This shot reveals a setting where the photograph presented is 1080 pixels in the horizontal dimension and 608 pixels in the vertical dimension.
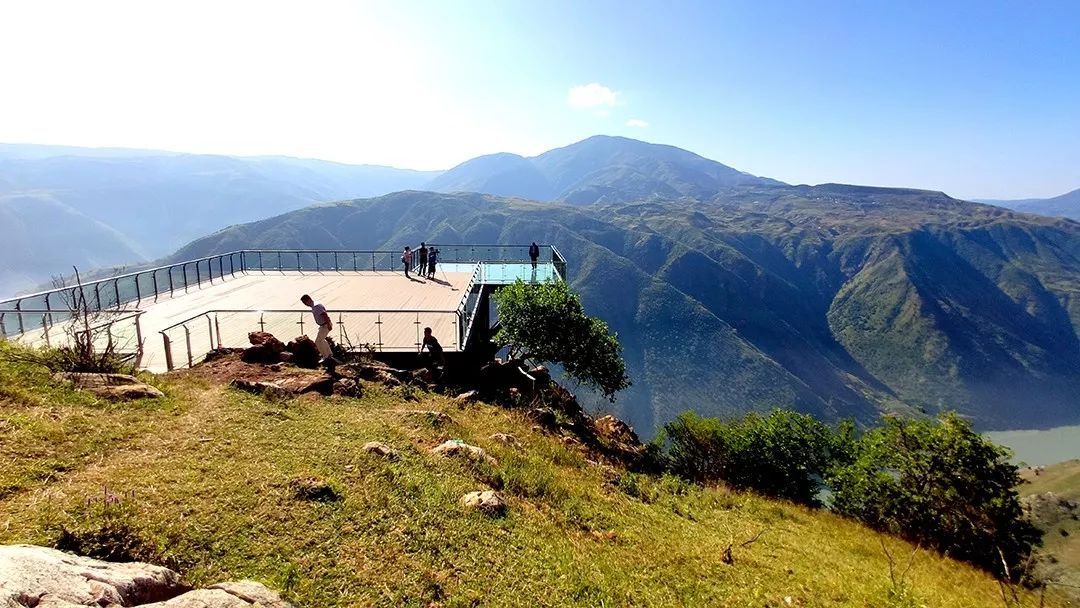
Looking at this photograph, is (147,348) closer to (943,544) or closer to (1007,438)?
(943,544)

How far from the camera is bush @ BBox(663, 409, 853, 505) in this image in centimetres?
1794

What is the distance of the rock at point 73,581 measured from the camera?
2934 millimetres

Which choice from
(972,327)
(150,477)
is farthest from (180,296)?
(972,327)

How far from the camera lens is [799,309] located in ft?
502

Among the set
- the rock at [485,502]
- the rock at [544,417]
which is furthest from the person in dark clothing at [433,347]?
the rock at [485,502]

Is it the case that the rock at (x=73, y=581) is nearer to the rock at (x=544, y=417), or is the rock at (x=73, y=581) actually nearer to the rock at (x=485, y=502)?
the rock at (x=485, y=502)

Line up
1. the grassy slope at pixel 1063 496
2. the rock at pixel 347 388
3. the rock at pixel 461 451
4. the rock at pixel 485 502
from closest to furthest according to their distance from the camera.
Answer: the rock at pixel 485 502, the rock at pixel 461 451, the rock at pixel 347 388, the grassy slope at pixel 1063 496

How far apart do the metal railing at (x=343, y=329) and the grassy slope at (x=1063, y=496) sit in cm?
2978

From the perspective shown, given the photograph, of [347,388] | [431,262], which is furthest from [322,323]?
[431,262]

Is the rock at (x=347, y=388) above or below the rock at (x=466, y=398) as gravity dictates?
above

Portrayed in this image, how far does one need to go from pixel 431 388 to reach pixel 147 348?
295 inches

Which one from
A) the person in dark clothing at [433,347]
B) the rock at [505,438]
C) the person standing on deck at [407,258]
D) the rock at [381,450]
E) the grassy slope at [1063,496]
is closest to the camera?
the rock at [381,450]

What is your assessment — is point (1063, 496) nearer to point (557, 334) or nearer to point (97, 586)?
point (557, 334)

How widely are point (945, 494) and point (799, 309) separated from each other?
155 metres
